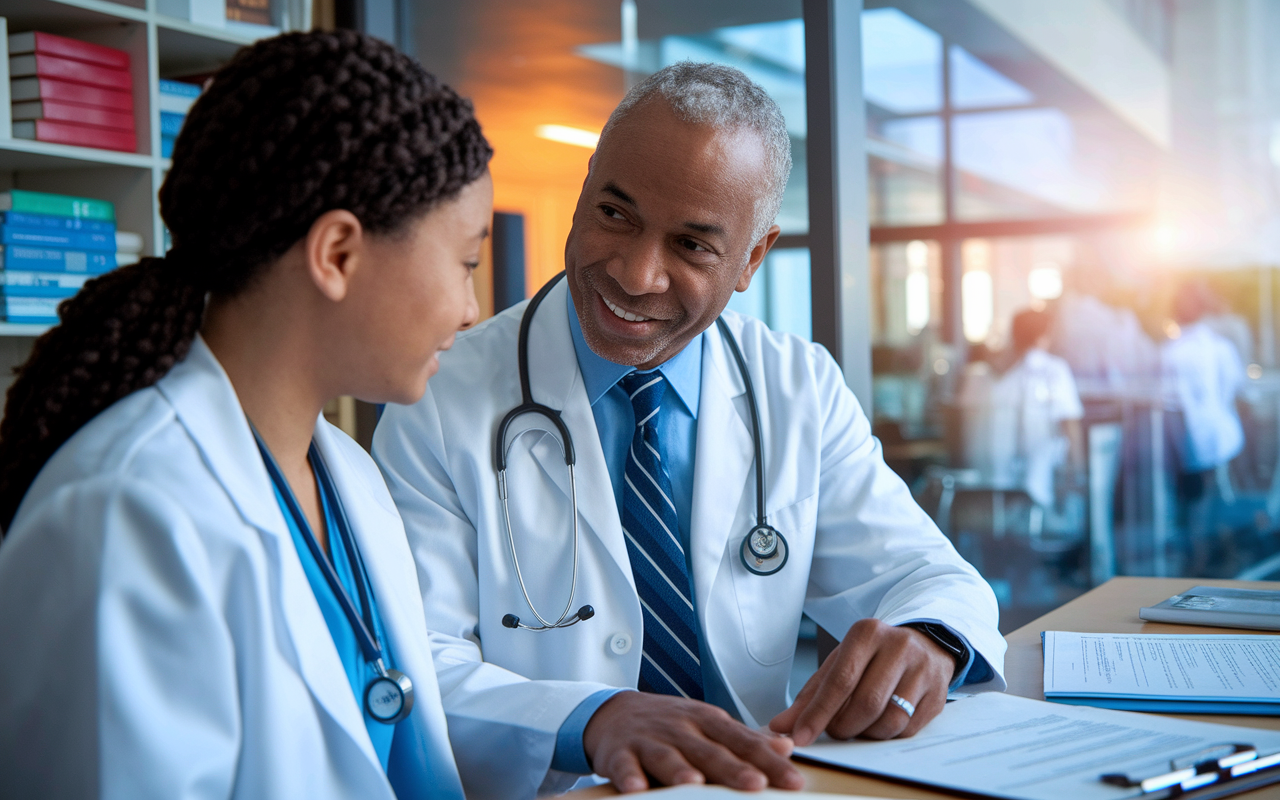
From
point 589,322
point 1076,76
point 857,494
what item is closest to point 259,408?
point 589,322

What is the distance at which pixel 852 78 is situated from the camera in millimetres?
2133

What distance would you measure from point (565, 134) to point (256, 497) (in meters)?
2.87

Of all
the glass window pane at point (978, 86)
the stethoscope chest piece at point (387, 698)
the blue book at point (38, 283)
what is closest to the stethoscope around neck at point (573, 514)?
the stethoscope chest piece at point (387, 698)

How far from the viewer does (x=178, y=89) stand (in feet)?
8.20

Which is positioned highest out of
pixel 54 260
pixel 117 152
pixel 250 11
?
pixel 250 11

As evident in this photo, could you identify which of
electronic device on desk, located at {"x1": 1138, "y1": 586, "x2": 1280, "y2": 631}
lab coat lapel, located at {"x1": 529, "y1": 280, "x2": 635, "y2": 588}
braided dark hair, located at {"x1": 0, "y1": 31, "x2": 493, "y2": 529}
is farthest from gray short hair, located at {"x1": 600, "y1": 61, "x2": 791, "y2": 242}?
electronic device on desk, located at {"x1": 1138, "y1": 586, "x2": 1280, "y2": 631}

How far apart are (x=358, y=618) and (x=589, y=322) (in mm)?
606

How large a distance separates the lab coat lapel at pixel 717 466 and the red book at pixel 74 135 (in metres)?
1.67

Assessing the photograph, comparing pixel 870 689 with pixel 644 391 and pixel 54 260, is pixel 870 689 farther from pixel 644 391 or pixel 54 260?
pixel 54 260

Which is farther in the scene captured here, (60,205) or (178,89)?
(178,89)

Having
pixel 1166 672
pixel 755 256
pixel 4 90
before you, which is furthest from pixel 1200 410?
pixel 4 90

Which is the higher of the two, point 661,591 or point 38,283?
point 38,283

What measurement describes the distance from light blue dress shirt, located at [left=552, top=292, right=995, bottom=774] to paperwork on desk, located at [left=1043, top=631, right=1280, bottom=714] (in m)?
0.37

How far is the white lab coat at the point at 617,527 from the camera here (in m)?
1.27
